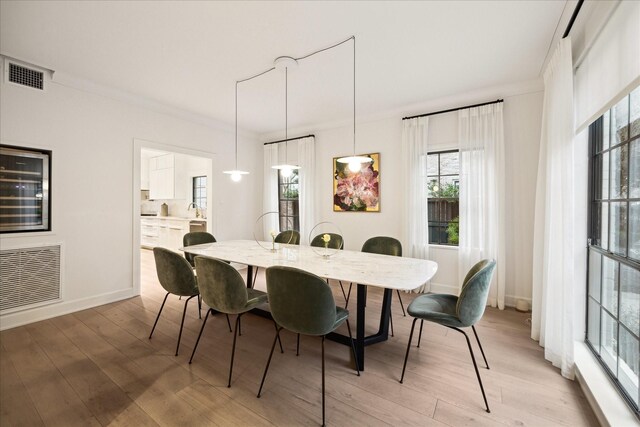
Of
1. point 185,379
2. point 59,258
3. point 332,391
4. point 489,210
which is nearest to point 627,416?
point 332,391

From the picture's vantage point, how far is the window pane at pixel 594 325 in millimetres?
2197

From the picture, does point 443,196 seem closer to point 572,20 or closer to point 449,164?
point 449,164

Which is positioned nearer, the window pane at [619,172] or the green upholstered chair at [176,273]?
the window pane at [619,172]

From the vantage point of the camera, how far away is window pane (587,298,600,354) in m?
2.20

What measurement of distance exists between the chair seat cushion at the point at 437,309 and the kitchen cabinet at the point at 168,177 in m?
6.64

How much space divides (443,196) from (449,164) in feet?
1.54

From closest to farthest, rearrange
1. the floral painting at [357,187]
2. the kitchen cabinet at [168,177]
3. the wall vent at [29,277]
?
the wall vent at [29,277], the floral painting at [357,187], the kitchen cabinet at [168,177]

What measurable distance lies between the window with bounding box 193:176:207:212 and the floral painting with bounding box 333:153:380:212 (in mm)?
3898

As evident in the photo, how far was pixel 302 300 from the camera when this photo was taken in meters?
1.72

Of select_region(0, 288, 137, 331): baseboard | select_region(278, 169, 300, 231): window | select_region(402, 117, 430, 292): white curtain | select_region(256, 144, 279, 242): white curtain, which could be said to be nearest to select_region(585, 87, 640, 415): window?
select_region(402, 117, 430, 292): white curtain

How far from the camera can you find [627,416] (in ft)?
5.13

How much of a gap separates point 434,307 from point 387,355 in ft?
2.04

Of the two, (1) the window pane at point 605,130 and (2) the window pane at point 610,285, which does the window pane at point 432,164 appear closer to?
(1) the window pane at point 605,130

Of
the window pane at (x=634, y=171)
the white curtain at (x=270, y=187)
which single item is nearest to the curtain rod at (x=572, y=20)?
the window pane at (x=634, y=171)
